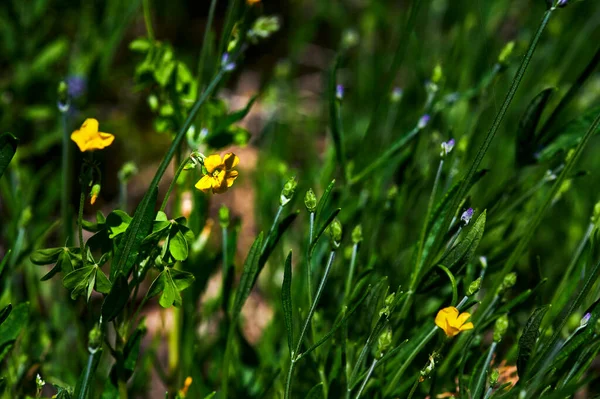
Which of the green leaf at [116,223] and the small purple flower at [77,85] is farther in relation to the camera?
the small purple flower at [77,85]

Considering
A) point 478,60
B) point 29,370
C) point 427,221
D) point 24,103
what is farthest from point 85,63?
point 427,221

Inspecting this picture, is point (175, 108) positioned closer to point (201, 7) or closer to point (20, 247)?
point (20, 247)

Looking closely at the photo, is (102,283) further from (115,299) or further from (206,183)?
(206,183)

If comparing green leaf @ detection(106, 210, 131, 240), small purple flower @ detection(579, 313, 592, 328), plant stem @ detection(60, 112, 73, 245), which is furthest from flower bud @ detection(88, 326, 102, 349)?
small purple flower @ detection(579, 313, 592, 328)

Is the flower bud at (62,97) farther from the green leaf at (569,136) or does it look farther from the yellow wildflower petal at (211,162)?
the green leaf at (569,136)

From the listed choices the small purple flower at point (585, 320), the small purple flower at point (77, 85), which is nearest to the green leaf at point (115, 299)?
the small purple flower at point (585, 320)

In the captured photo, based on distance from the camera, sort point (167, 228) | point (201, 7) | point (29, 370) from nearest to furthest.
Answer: point (167, 228) → point (29, 370) → point (201, 7)

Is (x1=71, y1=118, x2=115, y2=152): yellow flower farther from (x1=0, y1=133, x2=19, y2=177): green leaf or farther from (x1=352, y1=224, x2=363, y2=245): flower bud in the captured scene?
(x1=352, y1=224, x2=363, y2=245): flower bud
